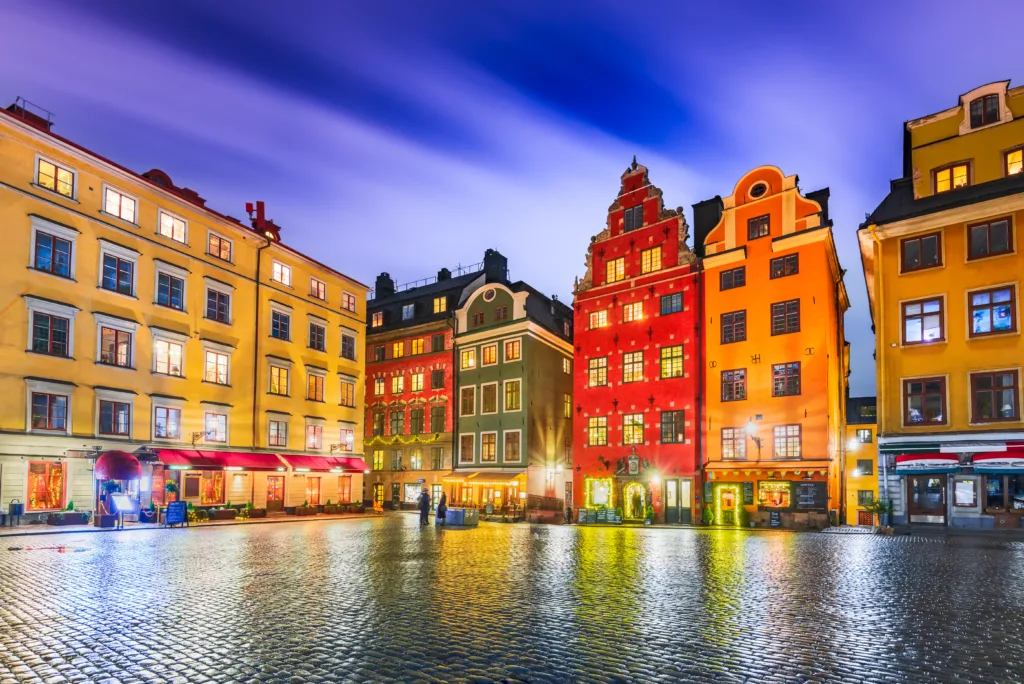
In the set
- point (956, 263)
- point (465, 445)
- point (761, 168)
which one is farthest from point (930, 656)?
point (465, 445)

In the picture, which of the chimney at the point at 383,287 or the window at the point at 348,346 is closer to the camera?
the window at the point at 348,346

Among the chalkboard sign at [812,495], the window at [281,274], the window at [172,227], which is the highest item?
the window at [172,227]

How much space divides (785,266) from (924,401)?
9.70 meters

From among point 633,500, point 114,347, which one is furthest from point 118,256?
point 633,500

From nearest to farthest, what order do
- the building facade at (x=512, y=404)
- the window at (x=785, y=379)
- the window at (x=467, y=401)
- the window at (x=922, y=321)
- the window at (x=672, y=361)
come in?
the window at (x=922, y=321) < the window at (x=785, y=379) < the window at (x=672, y=361) < the building facade at (x=512, y=404) < the window at (x=467, y=401)

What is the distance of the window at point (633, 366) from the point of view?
134ft

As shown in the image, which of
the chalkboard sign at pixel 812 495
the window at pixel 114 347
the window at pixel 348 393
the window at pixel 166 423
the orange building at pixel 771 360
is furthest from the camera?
the window at pixel 348 393

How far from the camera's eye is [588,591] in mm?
12258

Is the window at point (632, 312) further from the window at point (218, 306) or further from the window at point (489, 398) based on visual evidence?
the window at point (218, 306)

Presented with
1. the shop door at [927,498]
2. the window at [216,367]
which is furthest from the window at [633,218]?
the window at [216,367]

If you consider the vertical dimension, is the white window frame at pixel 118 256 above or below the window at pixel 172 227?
below

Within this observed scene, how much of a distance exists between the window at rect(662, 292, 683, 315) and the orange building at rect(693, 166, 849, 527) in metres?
1.61

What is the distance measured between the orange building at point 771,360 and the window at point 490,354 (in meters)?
15.2

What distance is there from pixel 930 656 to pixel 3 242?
112 feet
